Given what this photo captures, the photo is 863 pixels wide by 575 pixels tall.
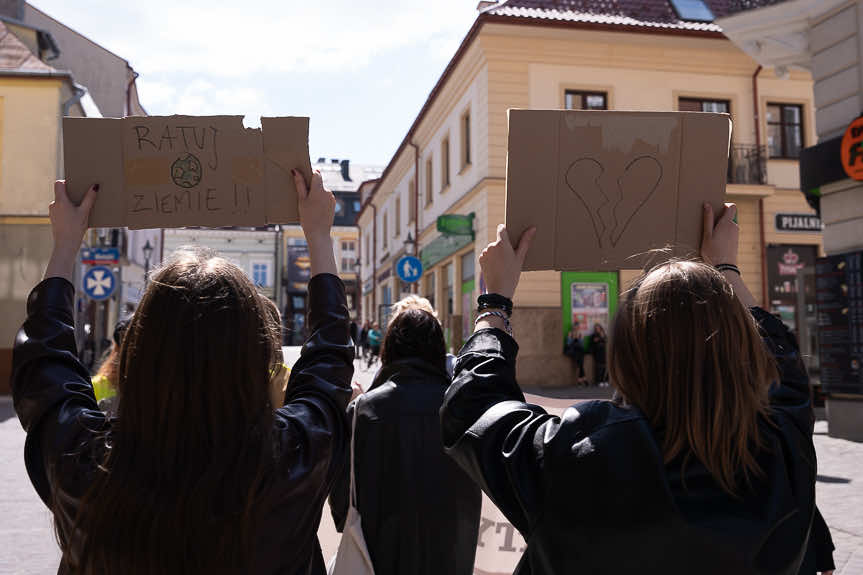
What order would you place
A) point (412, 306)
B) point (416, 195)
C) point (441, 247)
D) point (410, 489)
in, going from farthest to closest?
point (416, 195) < point (441, 247) < point (412, 306) < point (410, 489)

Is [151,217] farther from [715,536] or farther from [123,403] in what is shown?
[715,536]

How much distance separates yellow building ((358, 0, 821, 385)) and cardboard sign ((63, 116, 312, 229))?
1529 cm

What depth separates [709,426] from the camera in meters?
1.45

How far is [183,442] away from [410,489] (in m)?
1.89

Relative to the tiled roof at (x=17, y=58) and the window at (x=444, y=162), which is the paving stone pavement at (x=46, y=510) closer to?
the tiled roof at (x=17, y=58)

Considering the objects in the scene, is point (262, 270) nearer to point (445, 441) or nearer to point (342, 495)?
point (342, 495)

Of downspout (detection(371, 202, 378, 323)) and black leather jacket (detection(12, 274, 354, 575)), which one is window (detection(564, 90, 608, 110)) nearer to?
black leather jacket (detection(12, 274, 354, 575))

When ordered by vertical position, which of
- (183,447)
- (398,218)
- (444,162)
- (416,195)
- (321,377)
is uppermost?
(444,162)

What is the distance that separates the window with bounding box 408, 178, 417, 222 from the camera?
92.9ft

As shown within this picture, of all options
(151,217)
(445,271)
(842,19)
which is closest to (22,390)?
(151,217)

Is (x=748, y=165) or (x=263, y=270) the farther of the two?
(x=263, y=270)

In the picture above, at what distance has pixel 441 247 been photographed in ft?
77.9

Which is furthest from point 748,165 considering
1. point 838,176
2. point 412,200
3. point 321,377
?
Result: point 321,377

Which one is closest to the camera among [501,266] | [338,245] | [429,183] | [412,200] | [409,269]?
[501,266]
